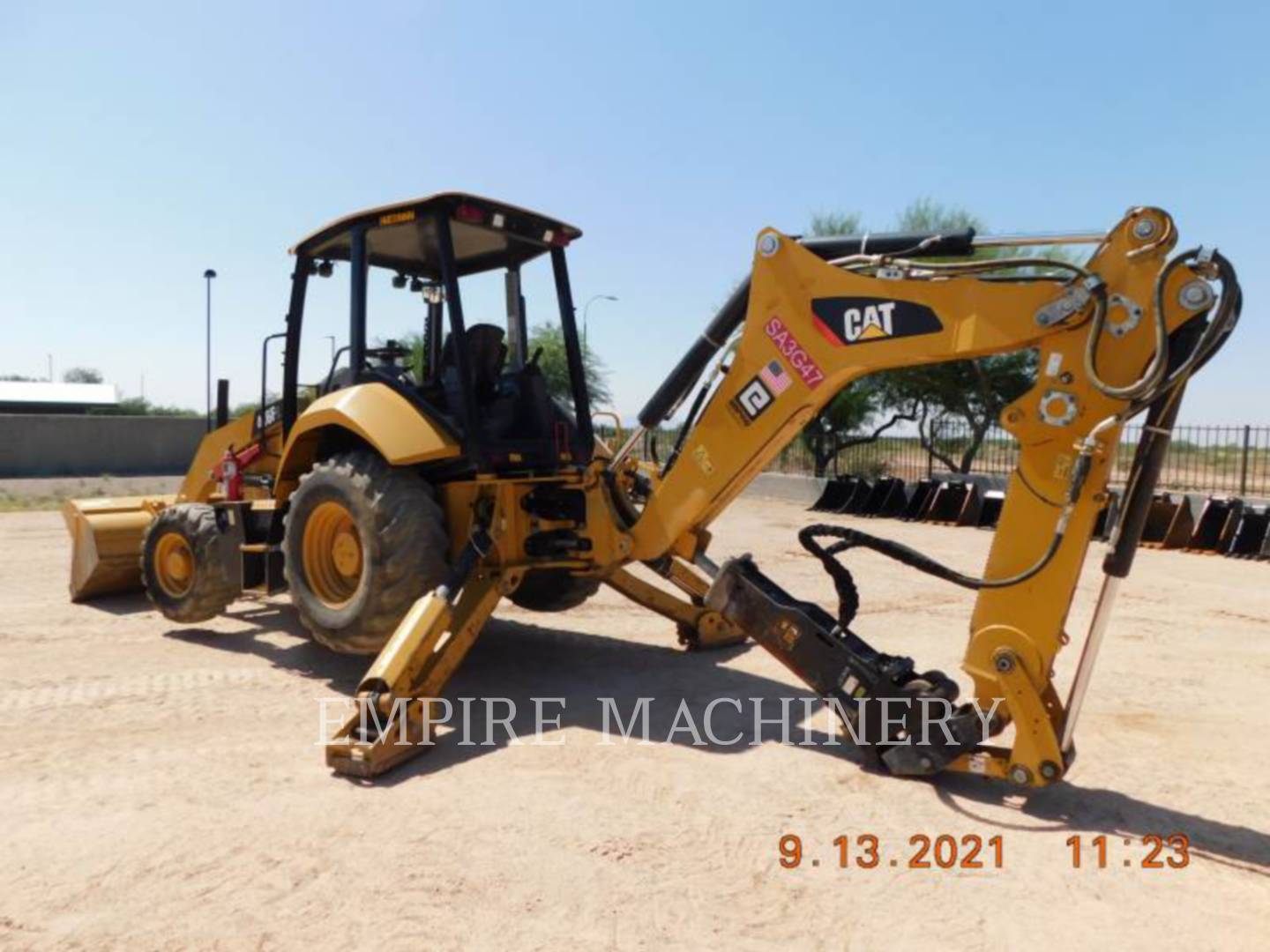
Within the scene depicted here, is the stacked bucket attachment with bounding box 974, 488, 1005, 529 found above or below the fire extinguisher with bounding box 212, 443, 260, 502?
below

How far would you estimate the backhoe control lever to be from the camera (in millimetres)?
3840

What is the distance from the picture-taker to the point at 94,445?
27922mm

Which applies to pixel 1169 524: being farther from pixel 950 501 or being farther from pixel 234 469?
pixel 234 469

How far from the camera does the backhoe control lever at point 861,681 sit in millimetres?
3840

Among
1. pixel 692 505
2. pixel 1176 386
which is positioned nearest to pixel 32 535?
pixel 692 505

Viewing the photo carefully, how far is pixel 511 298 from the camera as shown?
642cm

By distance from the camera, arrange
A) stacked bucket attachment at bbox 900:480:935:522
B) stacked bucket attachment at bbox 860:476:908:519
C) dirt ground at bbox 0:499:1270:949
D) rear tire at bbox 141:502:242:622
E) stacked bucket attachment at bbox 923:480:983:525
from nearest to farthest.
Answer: dirt ground at bbox 0:499:1270:949, rear tire at bbox 141:502:242:622, stacked bucket attachment at bbox 923:480:983:525, stacked bucket attachment at bbox 900:480:935:522, stacked bucket attachment at bbox 860:476:908:519

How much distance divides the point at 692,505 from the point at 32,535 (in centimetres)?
1119

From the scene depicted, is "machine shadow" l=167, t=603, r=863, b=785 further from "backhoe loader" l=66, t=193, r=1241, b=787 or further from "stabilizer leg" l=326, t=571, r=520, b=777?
"backhoe loader" l=66, t=193, r=1241, b=787

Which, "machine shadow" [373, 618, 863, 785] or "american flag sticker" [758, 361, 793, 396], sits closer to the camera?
"american flag sticker" [758, 361, 793, 396]

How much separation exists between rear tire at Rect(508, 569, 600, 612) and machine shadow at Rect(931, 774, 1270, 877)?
10.1ft

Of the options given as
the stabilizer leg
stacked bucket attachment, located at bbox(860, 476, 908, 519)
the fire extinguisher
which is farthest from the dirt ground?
stacked bucket attachment, located at bbox(860, 476, 908, 519)

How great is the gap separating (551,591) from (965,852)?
3.71 m

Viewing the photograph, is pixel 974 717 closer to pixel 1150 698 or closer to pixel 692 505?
pixel 692 505
